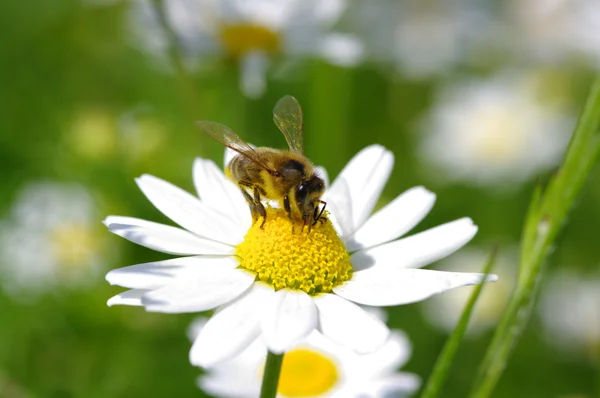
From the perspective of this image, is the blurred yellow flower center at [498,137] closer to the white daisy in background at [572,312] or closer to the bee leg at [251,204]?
the white daisy in background at [572,312]

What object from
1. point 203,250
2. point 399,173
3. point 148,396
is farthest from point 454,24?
point 203,250

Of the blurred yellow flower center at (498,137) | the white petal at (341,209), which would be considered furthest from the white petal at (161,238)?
the blurred yellow flower center at (498,137)

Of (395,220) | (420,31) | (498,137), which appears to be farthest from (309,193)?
(420,31)

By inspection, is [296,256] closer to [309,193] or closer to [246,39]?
[309,193]

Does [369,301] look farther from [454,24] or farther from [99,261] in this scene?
[454,24]

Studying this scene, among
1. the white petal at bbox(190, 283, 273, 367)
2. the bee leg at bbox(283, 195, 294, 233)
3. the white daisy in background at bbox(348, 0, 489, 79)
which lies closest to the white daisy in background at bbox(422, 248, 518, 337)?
the white daisy in background at bbox(348, 0, 489, 79)

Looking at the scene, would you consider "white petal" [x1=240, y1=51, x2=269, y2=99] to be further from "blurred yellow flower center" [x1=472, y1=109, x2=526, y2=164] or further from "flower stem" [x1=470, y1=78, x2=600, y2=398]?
"blurred yellow flower center" [x1=472, y1=109, x2=526, y2=164]

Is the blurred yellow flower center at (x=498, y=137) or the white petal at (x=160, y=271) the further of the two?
the blurred yellow flower center at (x=498, y=137)
